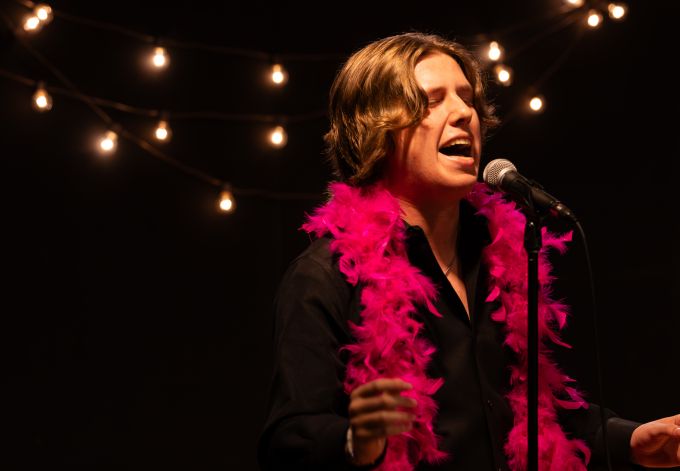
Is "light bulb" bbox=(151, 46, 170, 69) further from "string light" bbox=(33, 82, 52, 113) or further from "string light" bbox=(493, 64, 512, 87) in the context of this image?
"string light" bbox=(493, 64, 512, 87)

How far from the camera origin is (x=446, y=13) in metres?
3.16

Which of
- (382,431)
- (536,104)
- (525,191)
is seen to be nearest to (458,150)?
(525,191)

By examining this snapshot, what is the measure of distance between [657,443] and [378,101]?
0.87m

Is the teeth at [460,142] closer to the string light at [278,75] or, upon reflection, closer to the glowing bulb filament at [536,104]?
the glowing bulb filament at [536,104]

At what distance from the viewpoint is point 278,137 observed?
3.10 meters

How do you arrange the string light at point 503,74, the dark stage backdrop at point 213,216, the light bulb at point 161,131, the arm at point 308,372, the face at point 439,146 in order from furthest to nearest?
the string light at point 503,74 < the light bulb at point 161,131 < the dark stage backdrop at point 213,216 < the face at point 439,146 < the arm at point 308,372

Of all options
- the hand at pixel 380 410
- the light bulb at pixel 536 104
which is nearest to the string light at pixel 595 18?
the light bulb at pixel 536 104

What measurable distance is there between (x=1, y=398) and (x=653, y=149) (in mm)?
2019

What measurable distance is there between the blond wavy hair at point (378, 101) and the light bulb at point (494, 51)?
3.26 feet

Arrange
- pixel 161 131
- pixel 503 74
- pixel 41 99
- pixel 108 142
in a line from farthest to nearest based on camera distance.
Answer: pixel 503 74
pixel 161 131
pixel 108 142
pixel 41 99

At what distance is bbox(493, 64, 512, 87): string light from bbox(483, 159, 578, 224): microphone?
1.45 m

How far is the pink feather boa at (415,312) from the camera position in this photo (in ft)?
5.47

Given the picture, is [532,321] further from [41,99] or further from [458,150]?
[41,99]

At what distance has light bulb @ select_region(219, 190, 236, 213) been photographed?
301cm
